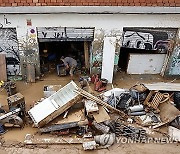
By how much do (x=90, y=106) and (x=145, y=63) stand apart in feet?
15.8

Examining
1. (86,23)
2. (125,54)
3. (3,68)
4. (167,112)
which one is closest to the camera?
(167,112)

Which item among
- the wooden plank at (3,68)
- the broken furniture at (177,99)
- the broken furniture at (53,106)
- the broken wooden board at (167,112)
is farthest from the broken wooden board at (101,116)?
the wooden plank at (3,68)

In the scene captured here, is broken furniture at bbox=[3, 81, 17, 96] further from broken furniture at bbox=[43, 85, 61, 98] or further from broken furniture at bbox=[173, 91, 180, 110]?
broken furniture at bbox=[173, 91, 180, 110]

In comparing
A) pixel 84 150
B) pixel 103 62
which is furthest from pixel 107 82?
pixel 84 150

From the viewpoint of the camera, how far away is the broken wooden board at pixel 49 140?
12.7 metres

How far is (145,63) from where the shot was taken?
16.5m

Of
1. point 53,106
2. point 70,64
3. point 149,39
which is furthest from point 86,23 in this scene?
point 53,106

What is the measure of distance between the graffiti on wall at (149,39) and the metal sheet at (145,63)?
1.57ft

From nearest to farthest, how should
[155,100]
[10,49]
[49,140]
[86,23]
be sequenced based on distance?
[49,140] → [155,100] → [86,23] → [10,49]

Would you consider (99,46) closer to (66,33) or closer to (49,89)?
(66,33)

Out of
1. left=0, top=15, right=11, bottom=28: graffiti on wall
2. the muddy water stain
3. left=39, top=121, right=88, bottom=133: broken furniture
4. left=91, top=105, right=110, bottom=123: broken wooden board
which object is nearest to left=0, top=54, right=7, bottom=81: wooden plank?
left=0, top=15, right=11, bottom=28: graffiti on wall

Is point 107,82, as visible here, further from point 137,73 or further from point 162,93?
point 162,93

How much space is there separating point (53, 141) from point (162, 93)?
18.2 feet

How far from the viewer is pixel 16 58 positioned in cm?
1568
